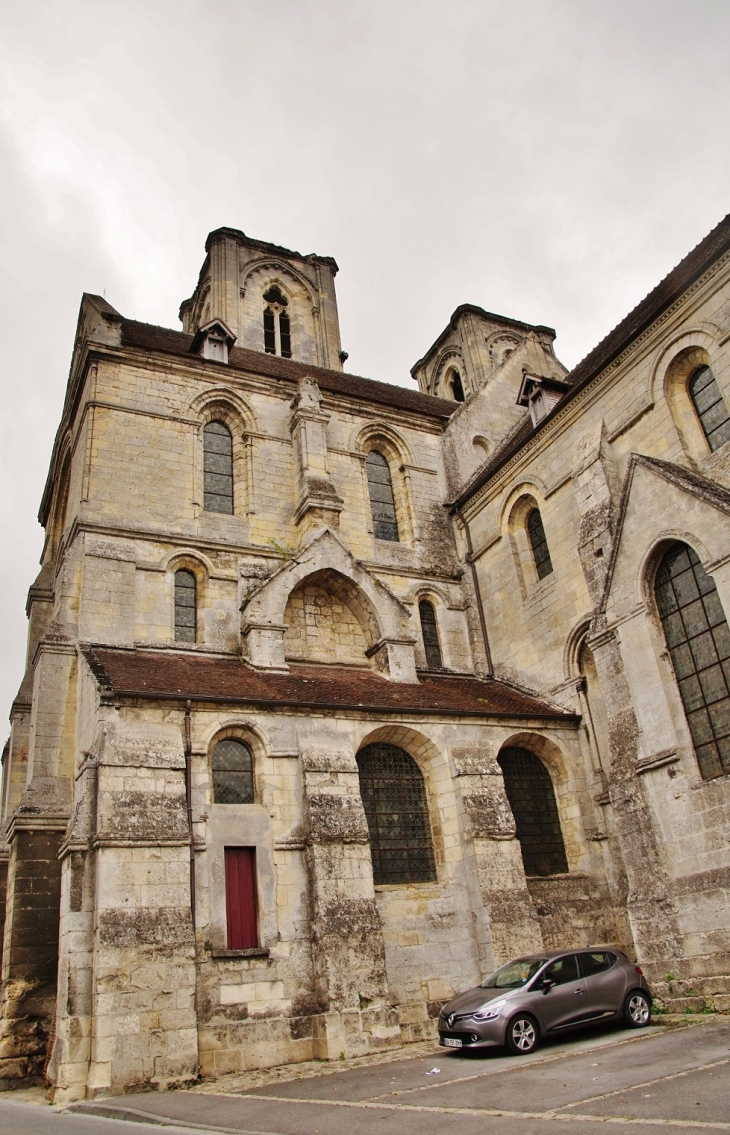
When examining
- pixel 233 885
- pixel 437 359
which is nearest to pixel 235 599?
pixel 233 885

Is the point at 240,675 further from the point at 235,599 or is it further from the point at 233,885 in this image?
the point at 233,885

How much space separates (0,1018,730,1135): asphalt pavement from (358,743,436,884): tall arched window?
3620 mm

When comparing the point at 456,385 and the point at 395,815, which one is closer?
the point at 395,815

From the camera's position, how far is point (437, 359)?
35656 mm

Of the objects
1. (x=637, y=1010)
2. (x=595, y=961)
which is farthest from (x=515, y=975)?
(x=637, y=1010)

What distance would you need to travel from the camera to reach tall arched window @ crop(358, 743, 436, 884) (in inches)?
577

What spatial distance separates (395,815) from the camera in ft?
49.7

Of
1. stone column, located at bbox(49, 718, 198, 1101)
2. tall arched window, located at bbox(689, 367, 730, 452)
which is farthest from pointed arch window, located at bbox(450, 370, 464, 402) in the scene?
stone column, located at bbox(49, 718, 198, 1101)

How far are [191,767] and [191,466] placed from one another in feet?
28.5

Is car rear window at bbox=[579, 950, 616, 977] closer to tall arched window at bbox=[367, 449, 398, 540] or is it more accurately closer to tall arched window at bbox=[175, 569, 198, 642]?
tall arched window at bbox=[175, 569, 198, 642]

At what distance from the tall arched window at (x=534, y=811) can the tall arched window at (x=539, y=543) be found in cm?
445

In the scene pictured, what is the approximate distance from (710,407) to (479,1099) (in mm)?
11875

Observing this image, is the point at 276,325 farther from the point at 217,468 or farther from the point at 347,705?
the point at 347,705

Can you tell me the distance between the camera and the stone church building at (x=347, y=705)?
12.1 m
